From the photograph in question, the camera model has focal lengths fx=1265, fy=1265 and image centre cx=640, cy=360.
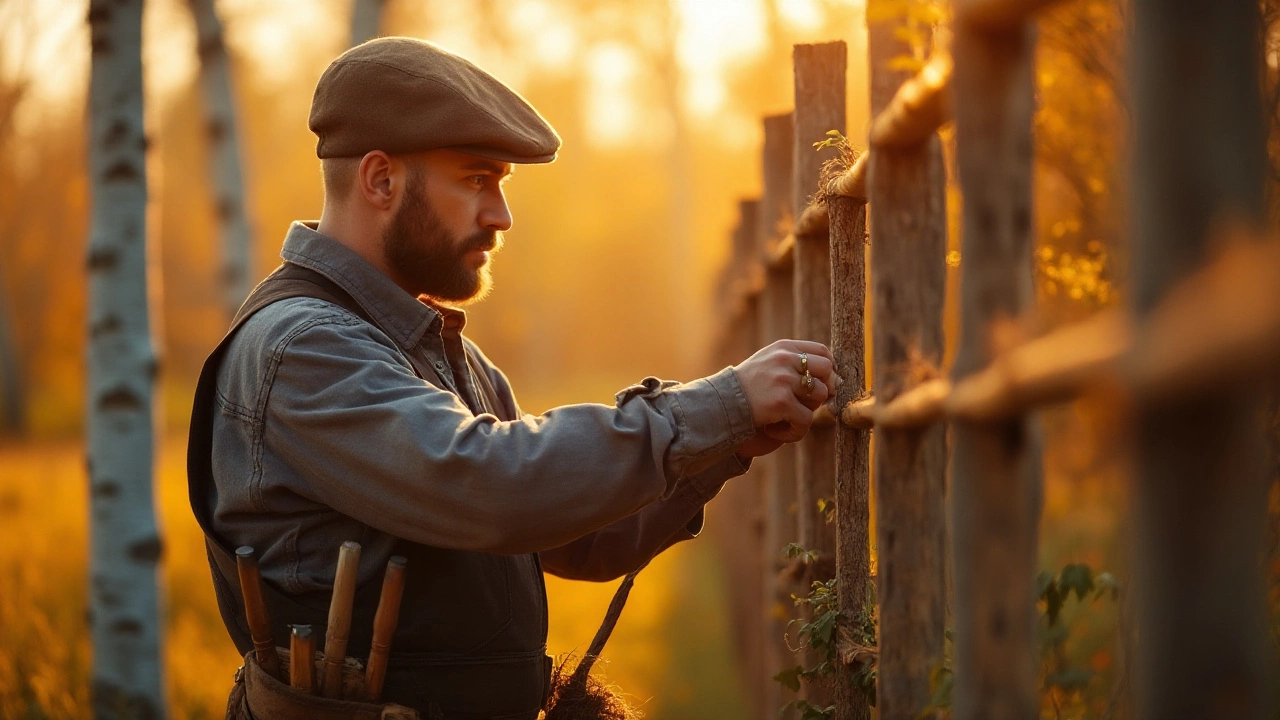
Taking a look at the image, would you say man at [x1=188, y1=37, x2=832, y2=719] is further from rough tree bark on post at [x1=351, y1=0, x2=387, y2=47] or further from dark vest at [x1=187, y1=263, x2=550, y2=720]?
rough tree bark on post at [x1=351, y1=0, x2=387, y2=47]

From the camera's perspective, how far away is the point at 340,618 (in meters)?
2.43

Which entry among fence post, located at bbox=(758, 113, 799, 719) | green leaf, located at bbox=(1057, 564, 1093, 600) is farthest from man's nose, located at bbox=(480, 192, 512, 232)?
fence post, located at bbox=(758, 113, 799, 719)

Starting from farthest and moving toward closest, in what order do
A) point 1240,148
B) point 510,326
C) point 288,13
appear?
point 510,326 < point 288,13 < point 1240,148

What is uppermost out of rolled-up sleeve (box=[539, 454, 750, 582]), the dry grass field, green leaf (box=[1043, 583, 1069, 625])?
rolled-up sleeve (box=[539, 454, 750, 582])

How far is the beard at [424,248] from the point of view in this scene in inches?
109

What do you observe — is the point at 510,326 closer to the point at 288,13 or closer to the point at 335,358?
the point at 288,13

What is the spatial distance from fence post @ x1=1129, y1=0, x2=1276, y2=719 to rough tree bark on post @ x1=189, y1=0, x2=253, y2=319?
776 cm

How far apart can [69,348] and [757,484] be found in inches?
945

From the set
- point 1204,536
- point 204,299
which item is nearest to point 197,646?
point 1204,536

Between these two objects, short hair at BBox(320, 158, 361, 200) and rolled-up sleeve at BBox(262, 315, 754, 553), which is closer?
rolled-up sleeve at BBox(262, 315, 754, 553)

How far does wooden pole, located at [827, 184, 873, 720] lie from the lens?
2672mm

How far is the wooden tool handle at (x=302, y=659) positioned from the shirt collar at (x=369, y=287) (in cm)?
62

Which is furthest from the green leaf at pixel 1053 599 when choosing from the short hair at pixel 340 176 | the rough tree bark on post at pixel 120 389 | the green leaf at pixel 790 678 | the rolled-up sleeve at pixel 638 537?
the rough tree bark on post at pixel 120 389

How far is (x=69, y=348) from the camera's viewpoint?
2698cm
